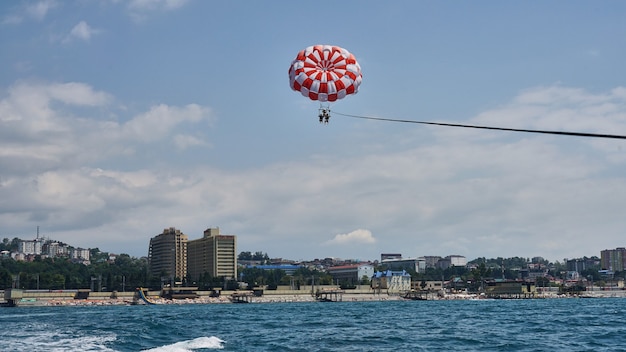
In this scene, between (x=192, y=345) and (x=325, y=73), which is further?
(x=192, y=345)

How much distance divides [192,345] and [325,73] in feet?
71.6

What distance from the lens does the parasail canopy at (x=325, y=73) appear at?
36.9 m

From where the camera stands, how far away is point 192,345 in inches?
1950

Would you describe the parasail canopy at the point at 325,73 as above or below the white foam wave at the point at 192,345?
above

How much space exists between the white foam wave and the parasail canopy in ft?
62.8

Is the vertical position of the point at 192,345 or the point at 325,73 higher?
the point at 325,73

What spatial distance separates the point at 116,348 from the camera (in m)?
49.9

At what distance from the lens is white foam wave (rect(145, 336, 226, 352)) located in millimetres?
47622

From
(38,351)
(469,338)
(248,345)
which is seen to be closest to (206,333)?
(248,345)

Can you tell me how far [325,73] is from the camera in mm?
37312

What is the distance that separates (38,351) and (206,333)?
1695 centimetres

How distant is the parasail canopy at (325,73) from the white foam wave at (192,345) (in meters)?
19.2

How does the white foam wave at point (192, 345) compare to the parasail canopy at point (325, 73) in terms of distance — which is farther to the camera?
the white foam wave at point (192, 345)

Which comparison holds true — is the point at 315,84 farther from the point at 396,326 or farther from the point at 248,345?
the point at 396,326
